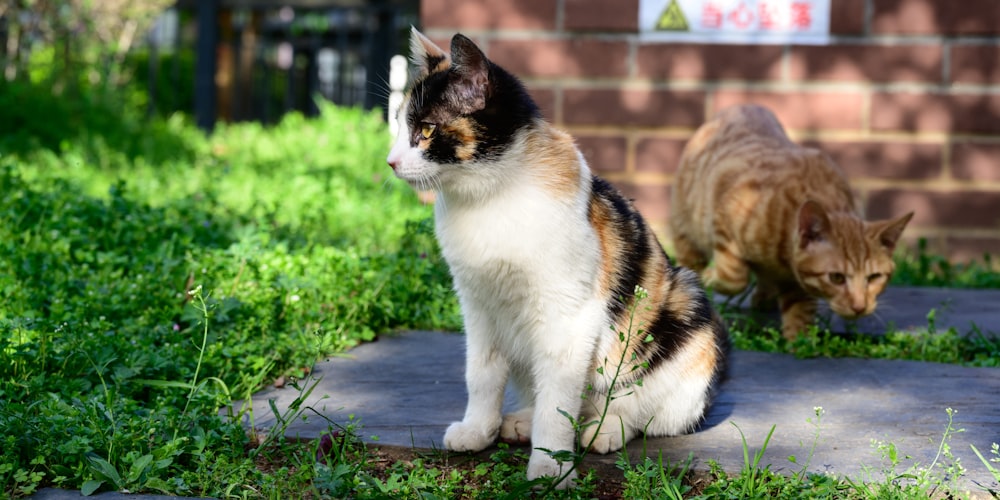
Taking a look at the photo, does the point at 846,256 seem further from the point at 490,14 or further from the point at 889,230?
the point at 490,14

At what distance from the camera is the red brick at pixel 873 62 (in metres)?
6.27

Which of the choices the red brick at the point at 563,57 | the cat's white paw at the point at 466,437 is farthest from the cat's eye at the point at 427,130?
the red brick at the point at 563,57

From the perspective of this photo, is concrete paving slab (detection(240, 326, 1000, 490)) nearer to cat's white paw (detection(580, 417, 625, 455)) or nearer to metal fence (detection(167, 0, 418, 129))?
cat's white paw (detection(580, 417, 625, 455))

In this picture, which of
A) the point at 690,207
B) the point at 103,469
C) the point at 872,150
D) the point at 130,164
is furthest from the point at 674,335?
the point at 130,164

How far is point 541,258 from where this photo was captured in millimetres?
2727

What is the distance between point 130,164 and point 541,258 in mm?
5935

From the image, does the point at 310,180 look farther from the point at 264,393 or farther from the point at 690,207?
the point at 264,393

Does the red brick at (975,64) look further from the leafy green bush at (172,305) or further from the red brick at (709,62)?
the leafy green bush at (172,305)

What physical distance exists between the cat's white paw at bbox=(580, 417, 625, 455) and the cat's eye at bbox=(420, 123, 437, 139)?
36.0 inches

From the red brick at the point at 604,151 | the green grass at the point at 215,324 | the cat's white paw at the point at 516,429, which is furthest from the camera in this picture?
the red brick at the point at 604,151

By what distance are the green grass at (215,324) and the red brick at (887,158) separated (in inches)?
21.1

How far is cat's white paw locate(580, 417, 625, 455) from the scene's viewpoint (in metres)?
2.94

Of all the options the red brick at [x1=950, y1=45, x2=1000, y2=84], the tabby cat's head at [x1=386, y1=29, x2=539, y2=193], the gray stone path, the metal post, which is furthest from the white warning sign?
the metal post

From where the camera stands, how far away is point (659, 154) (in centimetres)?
653
